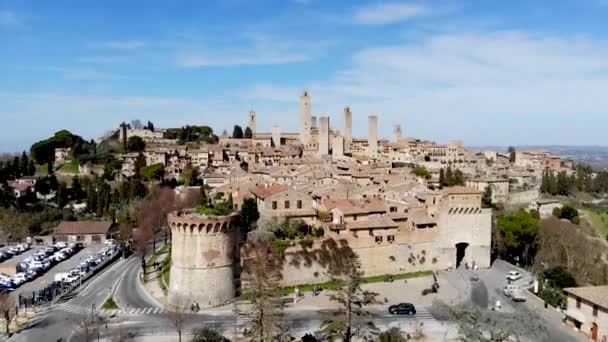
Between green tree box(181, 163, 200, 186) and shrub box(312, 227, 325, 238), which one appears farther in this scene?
green tree box(181, 163, 200, 186)

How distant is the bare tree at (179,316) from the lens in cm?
2575

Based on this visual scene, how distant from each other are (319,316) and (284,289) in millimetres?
4900

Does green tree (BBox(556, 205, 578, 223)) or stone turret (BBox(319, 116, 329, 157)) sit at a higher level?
stone turret (BBox(319, 116, 329, 157))

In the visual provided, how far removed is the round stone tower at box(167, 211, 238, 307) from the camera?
30.5 metres

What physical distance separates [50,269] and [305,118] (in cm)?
5340

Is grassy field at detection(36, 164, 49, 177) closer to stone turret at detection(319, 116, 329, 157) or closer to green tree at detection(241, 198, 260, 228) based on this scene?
stone turret at detection(319, 116, 329, 157)

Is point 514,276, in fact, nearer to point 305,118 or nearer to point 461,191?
point 461,191

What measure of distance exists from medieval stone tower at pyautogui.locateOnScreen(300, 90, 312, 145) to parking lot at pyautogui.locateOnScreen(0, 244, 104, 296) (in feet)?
145

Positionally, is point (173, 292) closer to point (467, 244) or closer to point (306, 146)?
point (467, 244)

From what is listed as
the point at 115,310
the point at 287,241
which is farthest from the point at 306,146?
the point at 115,310

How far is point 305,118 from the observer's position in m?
90.2

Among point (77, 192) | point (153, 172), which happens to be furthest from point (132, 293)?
point (153, 172)

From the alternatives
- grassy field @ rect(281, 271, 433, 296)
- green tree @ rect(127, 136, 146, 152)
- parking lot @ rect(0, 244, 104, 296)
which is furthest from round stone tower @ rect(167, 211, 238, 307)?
green tree @ rect(127, 136, 146, 152)

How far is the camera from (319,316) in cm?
2912
